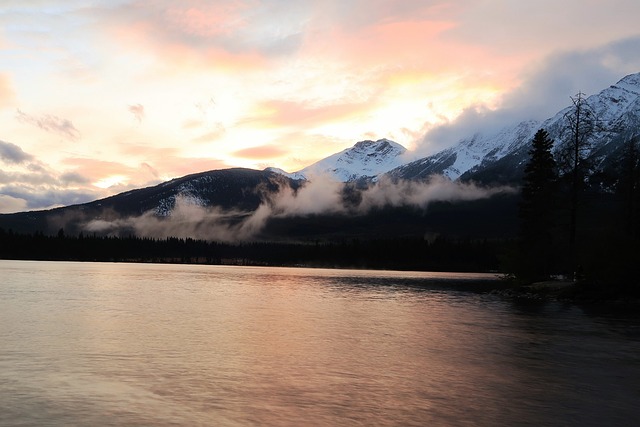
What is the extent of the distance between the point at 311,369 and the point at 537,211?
7350cm

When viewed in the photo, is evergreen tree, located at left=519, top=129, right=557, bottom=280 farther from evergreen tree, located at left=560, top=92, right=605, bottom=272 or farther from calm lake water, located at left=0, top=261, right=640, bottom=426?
calm lake water, located at left=0, top=261, right=640, bottom=426

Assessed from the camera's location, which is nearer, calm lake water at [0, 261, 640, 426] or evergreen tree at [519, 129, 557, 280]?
calm lake water at [0, 261, 640, 426]

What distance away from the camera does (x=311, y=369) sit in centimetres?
3041

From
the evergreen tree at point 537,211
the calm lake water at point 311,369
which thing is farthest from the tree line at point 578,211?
the calm lake water at point 311,369

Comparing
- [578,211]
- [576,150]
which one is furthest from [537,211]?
[576,150]

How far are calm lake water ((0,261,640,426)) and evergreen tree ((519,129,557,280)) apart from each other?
38597 mm

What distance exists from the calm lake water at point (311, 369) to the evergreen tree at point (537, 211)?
1520 inches

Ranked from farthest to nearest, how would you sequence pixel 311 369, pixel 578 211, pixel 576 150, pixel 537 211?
pixel 537 211 → pixel 578 211 → pixel 576 150 → pixel 311 369

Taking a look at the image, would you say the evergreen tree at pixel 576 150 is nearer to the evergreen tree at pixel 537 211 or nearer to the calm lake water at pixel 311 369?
the evergreen tree at pixel 537 211

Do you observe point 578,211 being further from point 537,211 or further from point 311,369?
point 311,369

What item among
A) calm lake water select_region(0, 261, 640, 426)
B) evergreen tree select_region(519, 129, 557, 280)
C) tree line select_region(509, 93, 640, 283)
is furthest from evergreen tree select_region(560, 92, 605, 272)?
calm lake water select_region(0, 261, 640, 426)

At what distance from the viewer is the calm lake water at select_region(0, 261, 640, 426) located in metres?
21.8

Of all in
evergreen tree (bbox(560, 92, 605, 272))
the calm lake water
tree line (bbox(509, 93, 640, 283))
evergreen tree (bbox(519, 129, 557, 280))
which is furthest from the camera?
evergreen tree (bbox(519, 129, 557, 280))

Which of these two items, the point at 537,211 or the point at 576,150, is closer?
the point at 576,150
